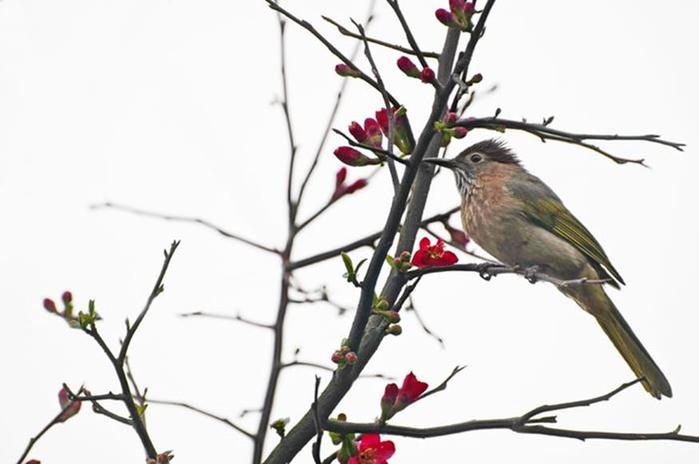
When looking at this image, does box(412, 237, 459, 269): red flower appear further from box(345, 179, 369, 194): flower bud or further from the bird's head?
the bird's head

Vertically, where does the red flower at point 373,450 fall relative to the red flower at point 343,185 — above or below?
below

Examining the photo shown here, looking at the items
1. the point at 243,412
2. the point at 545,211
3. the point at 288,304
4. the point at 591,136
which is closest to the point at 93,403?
the point at 243,412

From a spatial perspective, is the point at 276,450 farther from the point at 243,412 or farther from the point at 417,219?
the point at 417,219

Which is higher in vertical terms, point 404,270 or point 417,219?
point 417,219

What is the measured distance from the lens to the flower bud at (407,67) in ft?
12.7

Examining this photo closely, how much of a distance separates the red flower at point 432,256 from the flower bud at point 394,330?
14.5 inches

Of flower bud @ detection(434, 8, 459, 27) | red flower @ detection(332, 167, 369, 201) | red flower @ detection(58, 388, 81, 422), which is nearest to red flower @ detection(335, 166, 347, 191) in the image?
red flower @ detection(332, 167, 369, 201)

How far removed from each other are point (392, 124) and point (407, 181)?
688 mm

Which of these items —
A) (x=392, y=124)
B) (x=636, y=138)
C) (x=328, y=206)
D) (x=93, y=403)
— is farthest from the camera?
(x=328, y=206)

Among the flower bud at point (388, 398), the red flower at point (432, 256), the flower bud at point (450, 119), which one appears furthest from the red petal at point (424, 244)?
the flower bud at point (388, 398)

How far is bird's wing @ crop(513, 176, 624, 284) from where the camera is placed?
6596 millimetres

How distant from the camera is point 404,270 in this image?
130 inches

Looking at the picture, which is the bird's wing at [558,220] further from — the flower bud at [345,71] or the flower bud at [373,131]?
the flower bud at [345,71]

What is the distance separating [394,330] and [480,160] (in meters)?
4.17
